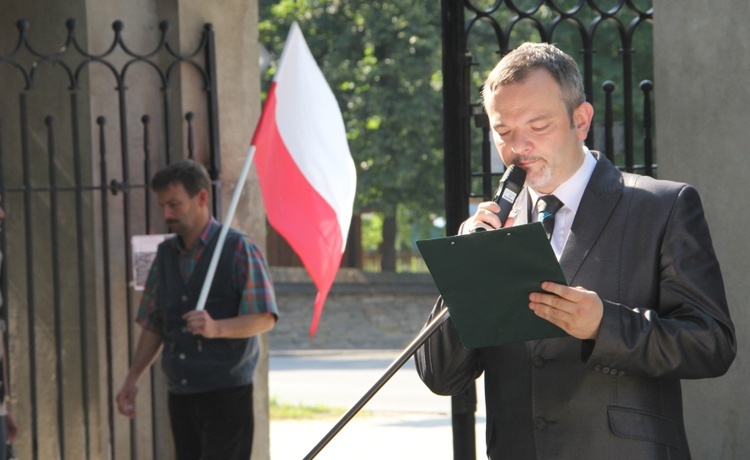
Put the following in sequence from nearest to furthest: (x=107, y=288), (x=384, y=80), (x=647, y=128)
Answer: (x=647, y=128), (x=107, y=288), (x=384, y=80)

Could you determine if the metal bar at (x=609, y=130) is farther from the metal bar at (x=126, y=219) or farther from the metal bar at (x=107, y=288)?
the metal bar at (x=107, y=288)

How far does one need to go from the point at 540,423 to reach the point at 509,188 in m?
0.53

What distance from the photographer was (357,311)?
26641mm

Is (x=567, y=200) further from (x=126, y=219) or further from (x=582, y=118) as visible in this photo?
(x=126, y=219)

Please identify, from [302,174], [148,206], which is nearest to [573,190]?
[302,174]

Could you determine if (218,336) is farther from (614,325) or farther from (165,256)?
(614,325)

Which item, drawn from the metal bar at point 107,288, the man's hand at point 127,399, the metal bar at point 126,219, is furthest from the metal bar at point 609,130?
the metal bar at point 107,288

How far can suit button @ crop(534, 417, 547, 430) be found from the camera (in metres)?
2.78

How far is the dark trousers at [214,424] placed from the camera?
557 centimetres

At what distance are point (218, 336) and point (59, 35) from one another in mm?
2500

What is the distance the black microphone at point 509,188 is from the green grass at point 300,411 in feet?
36.0

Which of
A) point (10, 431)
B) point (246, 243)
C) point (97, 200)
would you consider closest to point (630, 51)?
point (246, 243)

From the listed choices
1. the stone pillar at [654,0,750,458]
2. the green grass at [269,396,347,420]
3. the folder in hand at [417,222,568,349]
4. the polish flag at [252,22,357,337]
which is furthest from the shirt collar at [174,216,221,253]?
the green grass at [269,396,347,420]

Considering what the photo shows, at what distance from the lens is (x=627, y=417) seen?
8.87ft
